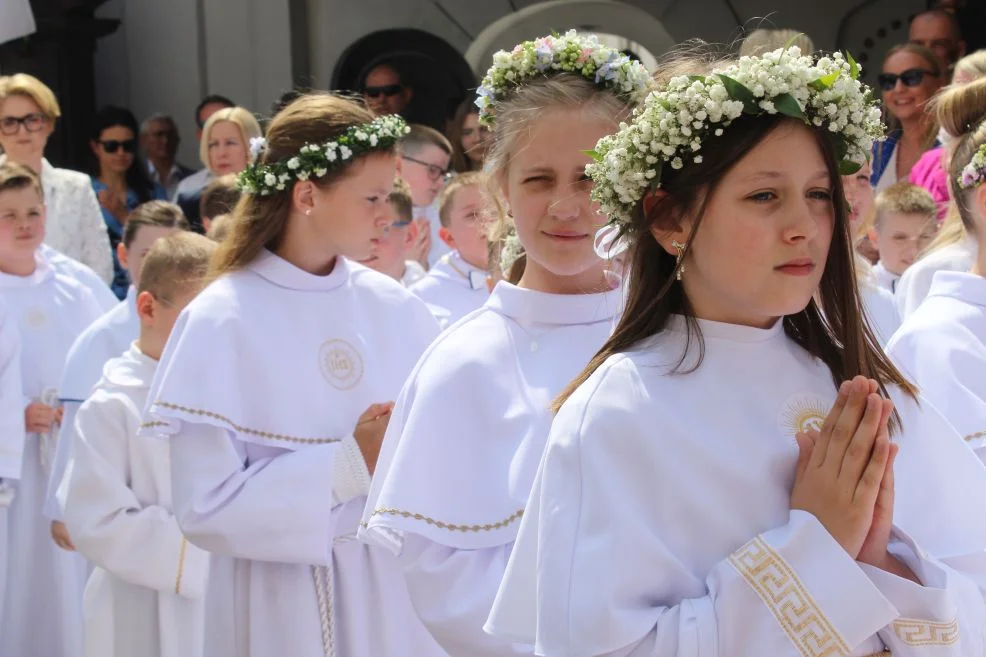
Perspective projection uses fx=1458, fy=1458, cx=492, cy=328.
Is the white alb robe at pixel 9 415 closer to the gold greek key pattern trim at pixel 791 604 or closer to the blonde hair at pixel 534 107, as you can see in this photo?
the blonde hair at pixel 534 107

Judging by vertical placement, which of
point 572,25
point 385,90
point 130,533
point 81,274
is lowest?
point 130,533

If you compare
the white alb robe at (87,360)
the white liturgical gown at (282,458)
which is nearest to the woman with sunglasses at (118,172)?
the white alb robe at (87,360)

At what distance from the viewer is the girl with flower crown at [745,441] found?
2.25m

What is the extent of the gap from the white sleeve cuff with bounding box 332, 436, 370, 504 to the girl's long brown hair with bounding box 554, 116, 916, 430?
136cm

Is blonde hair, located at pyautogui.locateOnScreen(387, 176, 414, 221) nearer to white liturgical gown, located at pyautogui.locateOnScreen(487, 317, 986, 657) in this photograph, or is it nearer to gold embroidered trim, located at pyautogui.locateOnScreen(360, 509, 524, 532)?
gold embroidered trim, located at pyautogui.locateOnScreen(360, 509, 524, 532)

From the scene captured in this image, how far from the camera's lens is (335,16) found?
455 inches

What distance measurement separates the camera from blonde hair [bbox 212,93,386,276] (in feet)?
13.8

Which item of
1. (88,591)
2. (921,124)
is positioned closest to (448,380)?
(88,591)

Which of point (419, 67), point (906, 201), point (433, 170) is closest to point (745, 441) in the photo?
point (906, 201)

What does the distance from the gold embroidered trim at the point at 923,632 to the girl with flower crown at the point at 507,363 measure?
68 centimetres

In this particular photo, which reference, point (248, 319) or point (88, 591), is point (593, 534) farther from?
point (88, 591)

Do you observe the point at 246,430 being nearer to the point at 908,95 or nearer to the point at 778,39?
the point at 778,39

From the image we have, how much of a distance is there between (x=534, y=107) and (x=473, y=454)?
0.80 metres

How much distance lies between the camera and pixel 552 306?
10.3 ft
